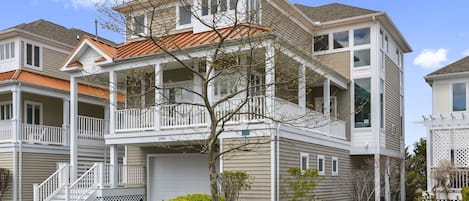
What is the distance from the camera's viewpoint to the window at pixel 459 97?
944 inches

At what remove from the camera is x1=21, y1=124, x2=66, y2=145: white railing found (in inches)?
912

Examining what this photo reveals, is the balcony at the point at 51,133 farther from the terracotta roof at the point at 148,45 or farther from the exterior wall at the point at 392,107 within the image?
the exterior wall at the point at 392,107

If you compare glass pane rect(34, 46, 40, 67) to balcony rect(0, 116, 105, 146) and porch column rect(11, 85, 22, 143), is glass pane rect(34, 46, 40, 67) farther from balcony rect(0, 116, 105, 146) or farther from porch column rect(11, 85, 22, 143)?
porch column rect(11, 85, 22, 143)

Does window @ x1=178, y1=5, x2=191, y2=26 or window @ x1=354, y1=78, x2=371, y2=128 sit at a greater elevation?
window @ x1=178, y1=5, x2=191, y2=26

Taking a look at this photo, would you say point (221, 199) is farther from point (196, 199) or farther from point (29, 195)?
point (29, 195)

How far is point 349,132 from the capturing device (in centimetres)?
2284

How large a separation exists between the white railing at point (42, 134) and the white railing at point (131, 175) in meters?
5.12

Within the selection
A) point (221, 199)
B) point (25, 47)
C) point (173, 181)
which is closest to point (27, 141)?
point (25, 47)

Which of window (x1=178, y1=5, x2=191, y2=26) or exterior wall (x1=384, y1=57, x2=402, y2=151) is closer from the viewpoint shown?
window (x1=178, y1=5, x2=191, y2=26)

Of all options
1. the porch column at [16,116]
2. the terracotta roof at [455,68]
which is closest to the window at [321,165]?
the terracotta roof at [455,68]

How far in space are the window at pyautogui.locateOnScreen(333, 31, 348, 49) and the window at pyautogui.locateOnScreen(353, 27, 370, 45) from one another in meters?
0.38

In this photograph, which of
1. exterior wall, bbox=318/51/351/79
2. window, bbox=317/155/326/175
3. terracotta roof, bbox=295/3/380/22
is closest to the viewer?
window, bbox=317/155/326/175

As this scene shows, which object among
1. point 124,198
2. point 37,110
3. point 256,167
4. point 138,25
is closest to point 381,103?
point 256,167

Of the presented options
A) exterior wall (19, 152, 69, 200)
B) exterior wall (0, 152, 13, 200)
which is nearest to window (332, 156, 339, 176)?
exterior wall (19, 152, 69, 200)
